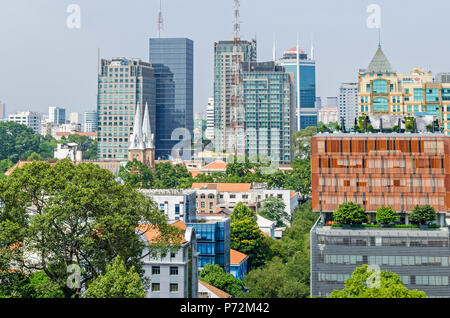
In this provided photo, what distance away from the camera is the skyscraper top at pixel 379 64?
3521 inches

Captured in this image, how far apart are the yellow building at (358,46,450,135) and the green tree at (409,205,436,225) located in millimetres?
36482

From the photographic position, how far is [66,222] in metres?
29.1

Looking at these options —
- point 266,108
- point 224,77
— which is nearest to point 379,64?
point 266,108

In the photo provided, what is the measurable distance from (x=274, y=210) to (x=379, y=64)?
26479 millimetres

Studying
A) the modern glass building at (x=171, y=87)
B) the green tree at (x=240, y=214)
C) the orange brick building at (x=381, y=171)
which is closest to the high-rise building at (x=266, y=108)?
the modern glass building at (x=171, y=87)

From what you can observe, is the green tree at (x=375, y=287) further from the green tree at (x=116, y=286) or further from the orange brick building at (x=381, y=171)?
the orange brick building at (x=381, y=171)

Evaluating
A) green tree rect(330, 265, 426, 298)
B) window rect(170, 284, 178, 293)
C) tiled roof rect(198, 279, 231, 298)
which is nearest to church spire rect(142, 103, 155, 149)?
tiled roof rect(198, 279, 231, 298)

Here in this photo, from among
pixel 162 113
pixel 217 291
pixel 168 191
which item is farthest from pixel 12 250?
pixel 162 113

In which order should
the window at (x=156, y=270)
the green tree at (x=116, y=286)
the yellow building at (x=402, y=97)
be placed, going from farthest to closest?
the yellow building at (x=402, y=97) < the window at (x=156, y=270) < the green tree at (x=116, y=286)

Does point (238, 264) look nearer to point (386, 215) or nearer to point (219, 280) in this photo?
point (219, 280)

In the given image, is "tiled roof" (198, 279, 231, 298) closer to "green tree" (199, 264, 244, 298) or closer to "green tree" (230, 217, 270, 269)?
"green tree" (199, 264, 244, 298)

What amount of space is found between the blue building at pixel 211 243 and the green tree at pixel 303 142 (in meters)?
85.3

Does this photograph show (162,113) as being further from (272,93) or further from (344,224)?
(344,224)

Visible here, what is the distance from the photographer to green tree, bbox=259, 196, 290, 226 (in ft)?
260
